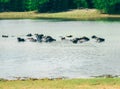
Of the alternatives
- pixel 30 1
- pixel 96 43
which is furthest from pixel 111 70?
pixel 30 1

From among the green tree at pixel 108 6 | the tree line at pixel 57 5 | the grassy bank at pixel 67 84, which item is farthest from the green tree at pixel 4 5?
the grassy bank at pixel 67 84

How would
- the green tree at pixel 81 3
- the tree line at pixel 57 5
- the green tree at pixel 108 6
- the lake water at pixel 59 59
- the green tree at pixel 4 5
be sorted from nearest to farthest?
the lake water at pixel 59 59 → the green tree at pixel 108 6 → the tree line at pixel 57 5 → the green tree at pixel 81 3 → the green tree at pixel 4 5

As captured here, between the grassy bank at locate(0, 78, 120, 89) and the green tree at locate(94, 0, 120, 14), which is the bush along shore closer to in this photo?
the grassy bank at locate(0, 78, 120, 89)

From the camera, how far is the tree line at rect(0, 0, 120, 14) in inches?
5221

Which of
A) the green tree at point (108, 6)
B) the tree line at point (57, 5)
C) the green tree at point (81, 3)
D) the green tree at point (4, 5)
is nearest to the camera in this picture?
the green tree at point (108, 6)

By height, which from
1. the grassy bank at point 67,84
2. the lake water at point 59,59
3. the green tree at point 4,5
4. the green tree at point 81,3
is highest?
the grassy bank at point 67,84

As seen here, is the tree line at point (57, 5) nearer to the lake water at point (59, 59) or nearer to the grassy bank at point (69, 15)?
the grassy bank at point (69, 15)

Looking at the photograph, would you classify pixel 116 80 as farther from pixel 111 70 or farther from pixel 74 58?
pixel 74 58

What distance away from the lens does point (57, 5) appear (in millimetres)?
148625

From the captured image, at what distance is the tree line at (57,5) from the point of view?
133m

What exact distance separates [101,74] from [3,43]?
3048cm

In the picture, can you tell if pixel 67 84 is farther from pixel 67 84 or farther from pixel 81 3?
pixel 81 3

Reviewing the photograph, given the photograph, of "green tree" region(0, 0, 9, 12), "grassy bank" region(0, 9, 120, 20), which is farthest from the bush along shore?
"green tree" region(0, 0, 9, 12)

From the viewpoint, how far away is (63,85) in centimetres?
2891
